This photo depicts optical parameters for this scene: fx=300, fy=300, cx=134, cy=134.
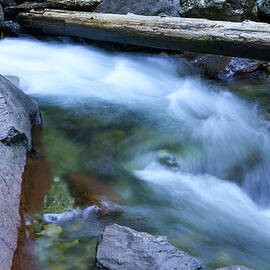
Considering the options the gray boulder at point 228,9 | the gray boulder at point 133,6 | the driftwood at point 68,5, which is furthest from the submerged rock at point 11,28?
the gray boulder at point 228,9

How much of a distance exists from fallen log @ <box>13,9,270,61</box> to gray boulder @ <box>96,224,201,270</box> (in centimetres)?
327

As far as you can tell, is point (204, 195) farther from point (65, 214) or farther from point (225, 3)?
point (225, 3)

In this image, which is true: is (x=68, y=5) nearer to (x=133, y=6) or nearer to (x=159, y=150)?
(x=133, y=6)

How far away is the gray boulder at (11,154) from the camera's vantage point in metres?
2.03

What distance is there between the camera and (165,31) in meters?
5.08

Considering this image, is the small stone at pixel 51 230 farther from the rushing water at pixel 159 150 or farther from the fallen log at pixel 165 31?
the fallen log at pixel 165 31

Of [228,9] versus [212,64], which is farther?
[228,9]

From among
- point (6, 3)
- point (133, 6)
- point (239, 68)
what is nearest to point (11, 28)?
point (6, 3)

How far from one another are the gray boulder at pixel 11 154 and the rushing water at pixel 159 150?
267 millimetres

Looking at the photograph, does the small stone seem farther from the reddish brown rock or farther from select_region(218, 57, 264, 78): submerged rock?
select_region(218, 57, 264, 78): submerged rock

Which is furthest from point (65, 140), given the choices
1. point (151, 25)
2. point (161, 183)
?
point (151, 25)

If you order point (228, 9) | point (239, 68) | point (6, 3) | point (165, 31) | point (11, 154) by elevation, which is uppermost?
point (6, 3)

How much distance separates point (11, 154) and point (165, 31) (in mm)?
3484

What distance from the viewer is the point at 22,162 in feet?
9.34
